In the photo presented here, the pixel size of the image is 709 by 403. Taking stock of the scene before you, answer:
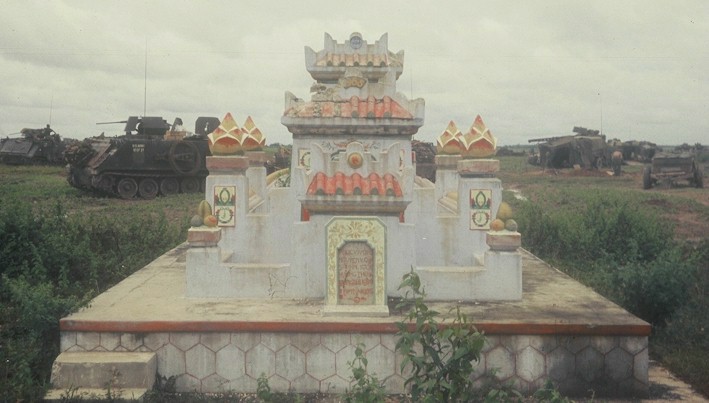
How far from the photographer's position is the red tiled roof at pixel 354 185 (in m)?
6.95

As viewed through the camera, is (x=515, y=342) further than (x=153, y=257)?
No

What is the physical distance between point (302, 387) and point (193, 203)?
17188 millimetres

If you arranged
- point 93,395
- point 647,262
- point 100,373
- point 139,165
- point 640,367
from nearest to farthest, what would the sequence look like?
point 93,395 < point 100,373 < point 640,367 < point 647,262 < point 139,165

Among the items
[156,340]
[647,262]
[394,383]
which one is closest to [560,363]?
[394,383]

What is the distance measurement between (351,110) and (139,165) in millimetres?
19133

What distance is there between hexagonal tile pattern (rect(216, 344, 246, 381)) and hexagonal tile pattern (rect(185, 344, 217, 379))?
6 centimetres

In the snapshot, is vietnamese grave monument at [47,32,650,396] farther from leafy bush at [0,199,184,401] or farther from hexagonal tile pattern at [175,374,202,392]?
leafy bush at [0,199,184,401]

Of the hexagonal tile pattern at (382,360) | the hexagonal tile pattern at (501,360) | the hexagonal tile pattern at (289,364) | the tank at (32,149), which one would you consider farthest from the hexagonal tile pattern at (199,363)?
the tank at (32,149)

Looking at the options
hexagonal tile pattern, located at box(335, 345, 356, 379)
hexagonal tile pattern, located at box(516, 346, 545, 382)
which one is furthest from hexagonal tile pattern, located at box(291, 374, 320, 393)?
hexagonal tile pattern, located at box(516, 346, 545, 382)

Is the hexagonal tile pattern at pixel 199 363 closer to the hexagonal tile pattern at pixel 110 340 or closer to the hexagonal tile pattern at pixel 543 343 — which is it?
the hexagonal tile pattern at pixel 110 340

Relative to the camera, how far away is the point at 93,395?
5.87 meters

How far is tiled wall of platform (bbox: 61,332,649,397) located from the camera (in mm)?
6402

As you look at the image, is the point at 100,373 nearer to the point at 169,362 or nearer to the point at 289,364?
the point at 169,362

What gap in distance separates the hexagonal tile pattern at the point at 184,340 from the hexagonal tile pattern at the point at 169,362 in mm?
62
